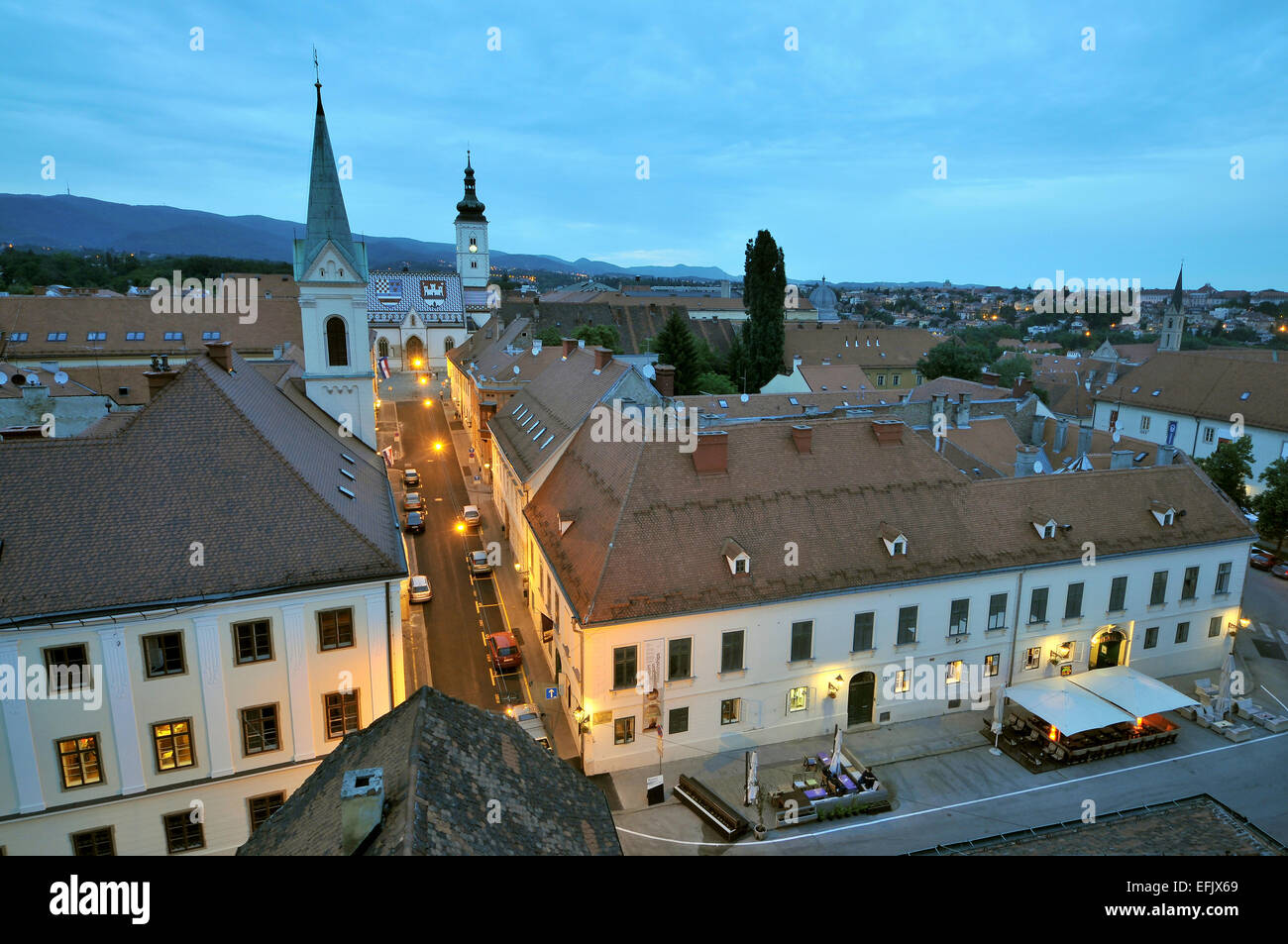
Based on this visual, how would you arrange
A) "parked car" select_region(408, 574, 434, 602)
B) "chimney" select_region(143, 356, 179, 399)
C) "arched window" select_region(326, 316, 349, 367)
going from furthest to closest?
"parked car" select_region(408, 574, 434, 602), "arched window" select_region(326, 316, 349, 367), "chimney" select_region(143, 356, 179, 399)

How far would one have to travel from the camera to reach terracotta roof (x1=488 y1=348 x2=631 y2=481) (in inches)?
1688

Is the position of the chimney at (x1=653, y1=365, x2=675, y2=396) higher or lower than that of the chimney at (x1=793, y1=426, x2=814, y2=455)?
higher

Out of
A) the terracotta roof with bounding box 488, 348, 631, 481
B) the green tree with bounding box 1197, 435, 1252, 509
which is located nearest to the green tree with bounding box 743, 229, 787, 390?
the terracotta roof with bounding box 488, 348, 631, 481

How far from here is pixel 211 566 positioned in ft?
72.3

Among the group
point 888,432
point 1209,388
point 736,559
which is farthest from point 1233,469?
point 736,559

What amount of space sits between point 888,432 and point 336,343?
27.2m

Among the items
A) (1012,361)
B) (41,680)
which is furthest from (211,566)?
(1012,361)

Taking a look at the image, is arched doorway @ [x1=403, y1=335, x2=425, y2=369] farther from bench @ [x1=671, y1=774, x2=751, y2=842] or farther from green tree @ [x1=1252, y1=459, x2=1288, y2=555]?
green tree @ [x1=1252, y1=459, x2=1288, y2=555]

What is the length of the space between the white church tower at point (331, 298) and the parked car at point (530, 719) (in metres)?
18.3

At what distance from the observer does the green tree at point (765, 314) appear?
8181cm

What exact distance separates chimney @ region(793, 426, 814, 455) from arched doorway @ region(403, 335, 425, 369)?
95.2 meters
